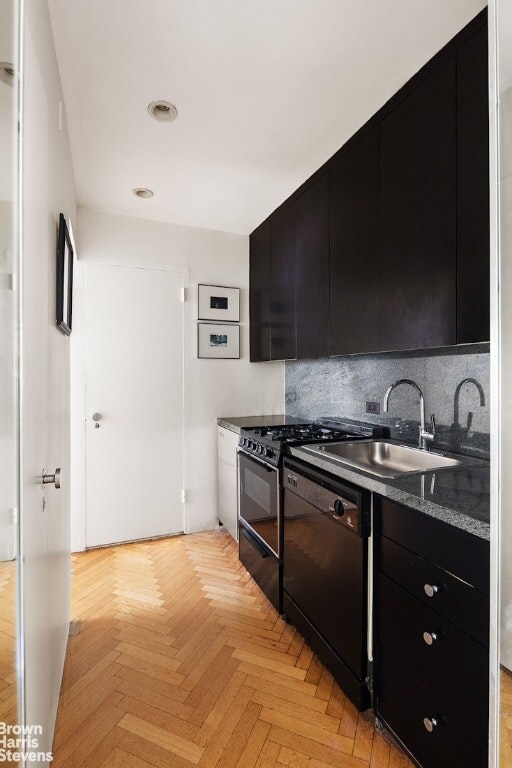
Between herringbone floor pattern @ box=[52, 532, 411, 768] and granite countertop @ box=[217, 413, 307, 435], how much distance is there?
1044 mm

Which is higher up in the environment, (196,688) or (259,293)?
(259,293)

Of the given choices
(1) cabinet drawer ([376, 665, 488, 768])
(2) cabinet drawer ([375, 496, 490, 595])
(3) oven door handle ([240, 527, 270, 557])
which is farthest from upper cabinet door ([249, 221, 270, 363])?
(1) cabinet drawer ([376, 665, 488, 768])

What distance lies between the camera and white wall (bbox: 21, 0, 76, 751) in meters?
0.92

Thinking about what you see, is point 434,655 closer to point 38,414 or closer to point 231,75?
point 38,414

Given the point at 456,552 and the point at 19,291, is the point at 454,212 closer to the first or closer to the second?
the point at 456,552

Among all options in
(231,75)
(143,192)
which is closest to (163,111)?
(231,75)

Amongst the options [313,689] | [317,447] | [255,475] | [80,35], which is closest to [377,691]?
[313,689]

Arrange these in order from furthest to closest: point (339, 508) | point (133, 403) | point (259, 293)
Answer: point (259, 293) → point (133, 403) → point (339, 508)

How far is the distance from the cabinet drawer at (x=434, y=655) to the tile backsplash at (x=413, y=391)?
0.80 meters

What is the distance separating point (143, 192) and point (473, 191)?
216 cm

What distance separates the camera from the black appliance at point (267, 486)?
2.08 meters

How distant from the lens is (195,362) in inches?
128

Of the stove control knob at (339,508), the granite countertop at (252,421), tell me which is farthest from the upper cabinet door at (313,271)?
the stove control knob at (339,508)

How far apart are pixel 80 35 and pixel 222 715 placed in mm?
2662
